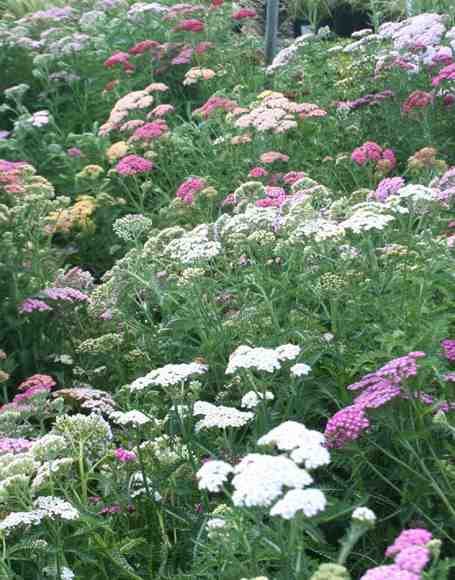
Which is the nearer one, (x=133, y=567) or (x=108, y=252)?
(x=133, y=567)

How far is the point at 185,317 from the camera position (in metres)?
4.54

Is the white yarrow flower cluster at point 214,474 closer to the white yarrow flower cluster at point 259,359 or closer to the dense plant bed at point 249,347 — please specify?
the dense plant bed at point 249,347

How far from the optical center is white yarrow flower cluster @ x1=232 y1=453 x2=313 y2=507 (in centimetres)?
208

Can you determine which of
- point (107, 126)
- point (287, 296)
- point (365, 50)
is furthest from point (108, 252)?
point (287, 296)

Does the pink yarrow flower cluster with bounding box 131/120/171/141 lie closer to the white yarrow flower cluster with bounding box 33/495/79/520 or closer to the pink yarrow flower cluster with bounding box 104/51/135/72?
the pink yarrow flower cluster with bounding box 104/51/135/72

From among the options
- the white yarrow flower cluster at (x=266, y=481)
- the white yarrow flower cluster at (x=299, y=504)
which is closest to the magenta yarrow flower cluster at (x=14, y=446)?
the white yarrow flower cluster at (x=266, y=481)

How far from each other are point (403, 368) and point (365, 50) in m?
5.26

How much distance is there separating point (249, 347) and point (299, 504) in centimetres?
140

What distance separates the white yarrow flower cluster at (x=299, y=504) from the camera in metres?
2.03

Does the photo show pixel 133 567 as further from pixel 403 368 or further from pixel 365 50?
pixel 365 50

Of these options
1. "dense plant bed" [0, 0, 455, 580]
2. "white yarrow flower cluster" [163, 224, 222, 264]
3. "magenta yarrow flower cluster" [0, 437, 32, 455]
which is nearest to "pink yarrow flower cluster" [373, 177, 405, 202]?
"dense plant bed" [0, 0, 455, 580]

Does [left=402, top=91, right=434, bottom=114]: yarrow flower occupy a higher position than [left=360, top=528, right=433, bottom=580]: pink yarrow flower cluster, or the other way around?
[left=360, top=528, right=433, bottom=580]: pink yarrow flower cluster

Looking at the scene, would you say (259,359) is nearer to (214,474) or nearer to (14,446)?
(214,474)

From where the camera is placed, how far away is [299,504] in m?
2.03
